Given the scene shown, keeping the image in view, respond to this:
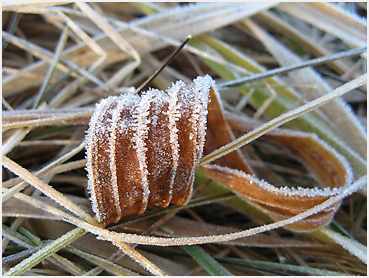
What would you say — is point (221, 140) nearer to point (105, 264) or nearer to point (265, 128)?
point (265, 128)

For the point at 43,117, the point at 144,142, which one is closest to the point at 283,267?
the point at 144,142

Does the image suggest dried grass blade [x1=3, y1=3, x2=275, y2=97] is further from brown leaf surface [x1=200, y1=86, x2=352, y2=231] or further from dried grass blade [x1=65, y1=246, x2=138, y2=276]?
dried grass blade [x1=65, y1=246, x2=138, y2=276]

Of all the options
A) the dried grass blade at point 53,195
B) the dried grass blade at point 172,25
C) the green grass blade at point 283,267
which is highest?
the dried grass blade at point 172,25

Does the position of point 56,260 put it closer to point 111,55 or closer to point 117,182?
point 117,182

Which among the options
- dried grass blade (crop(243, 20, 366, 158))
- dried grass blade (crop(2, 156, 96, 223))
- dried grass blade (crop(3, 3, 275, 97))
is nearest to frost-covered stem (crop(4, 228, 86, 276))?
dried grass blade (crop(2, 156, 96, 223))

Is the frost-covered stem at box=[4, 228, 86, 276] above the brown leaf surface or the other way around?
the other way around

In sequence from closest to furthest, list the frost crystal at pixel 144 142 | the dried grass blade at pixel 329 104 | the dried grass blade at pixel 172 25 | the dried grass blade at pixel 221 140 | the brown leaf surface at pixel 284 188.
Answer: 1. the frost crystal at pixel 144 142
2. the brown leaf surface at pixel 284 188
3. the dried grass blade at pixel 221 140
4. the dried grass blade at pixel 329 104
5. the dried grass blade at pixel 172 25

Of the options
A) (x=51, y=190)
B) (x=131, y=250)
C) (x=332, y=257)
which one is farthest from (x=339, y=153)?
(x=51, y=190)

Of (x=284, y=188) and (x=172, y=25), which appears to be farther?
(x=172, y=25)

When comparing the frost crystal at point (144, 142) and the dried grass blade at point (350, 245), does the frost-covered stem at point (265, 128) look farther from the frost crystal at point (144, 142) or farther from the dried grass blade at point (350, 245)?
the dried grass blade at point (350, 245)

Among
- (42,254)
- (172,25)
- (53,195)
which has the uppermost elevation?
(172,25)

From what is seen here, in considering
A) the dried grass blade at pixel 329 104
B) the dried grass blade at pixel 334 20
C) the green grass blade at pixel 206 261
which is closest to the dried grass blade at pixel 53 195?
the green grass blade at pixel 206 261
